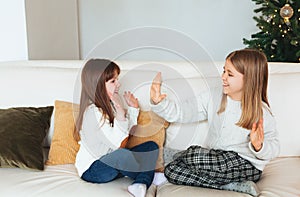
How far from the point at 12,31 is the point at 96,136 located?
110 cm

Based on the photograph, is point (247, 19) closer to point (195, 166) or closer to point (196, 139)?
point (196, 139)

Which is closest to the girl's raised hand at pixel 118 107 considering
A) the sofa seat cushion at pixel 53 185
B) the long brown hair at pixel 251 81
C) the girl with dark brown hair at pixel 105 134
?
the girl with dark brown hair at pixel 105 134

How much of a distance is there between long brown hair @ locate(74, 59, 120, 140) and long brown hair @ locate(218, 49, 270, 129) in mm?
504

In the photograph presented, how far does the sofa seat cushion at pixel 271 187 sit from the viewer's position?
1.47m

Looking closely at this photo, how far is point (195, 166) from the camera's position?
63.5 inches

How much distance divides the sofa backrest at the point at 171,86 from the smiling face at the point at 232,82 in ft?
0.35

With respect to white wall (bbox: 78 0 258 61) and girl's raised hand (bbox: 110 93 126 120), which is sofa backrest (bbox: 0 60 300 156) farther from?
white wall (bbox: 78 0 258 61)

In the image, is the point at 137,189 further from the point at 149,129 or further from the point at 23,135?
Answer: the point at 23,135

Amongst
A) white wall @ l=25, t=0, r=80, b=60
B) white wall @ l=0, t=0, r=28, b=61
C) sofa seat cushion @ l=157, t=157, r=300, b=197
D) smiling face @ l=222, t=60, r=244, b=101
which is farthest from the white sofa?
white wall @ l=25, t=0, r=80, b=60

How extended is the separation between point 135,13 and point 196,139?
1.79 m

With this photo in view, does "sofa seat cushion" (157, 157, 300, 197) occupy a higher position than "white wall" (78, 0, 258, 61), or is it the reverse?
"white wall" (78, 0, 258, 61)

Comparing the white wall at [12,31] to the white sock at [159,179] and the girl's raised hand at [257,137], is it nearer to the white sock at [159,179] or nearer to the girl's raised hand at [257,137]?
the white sock at [159,179]

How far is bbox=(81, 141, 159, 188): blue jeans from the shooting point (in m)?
1.59

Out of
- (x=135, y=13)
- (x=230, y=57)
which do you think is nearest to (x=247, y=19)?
(x=135, y=13)
